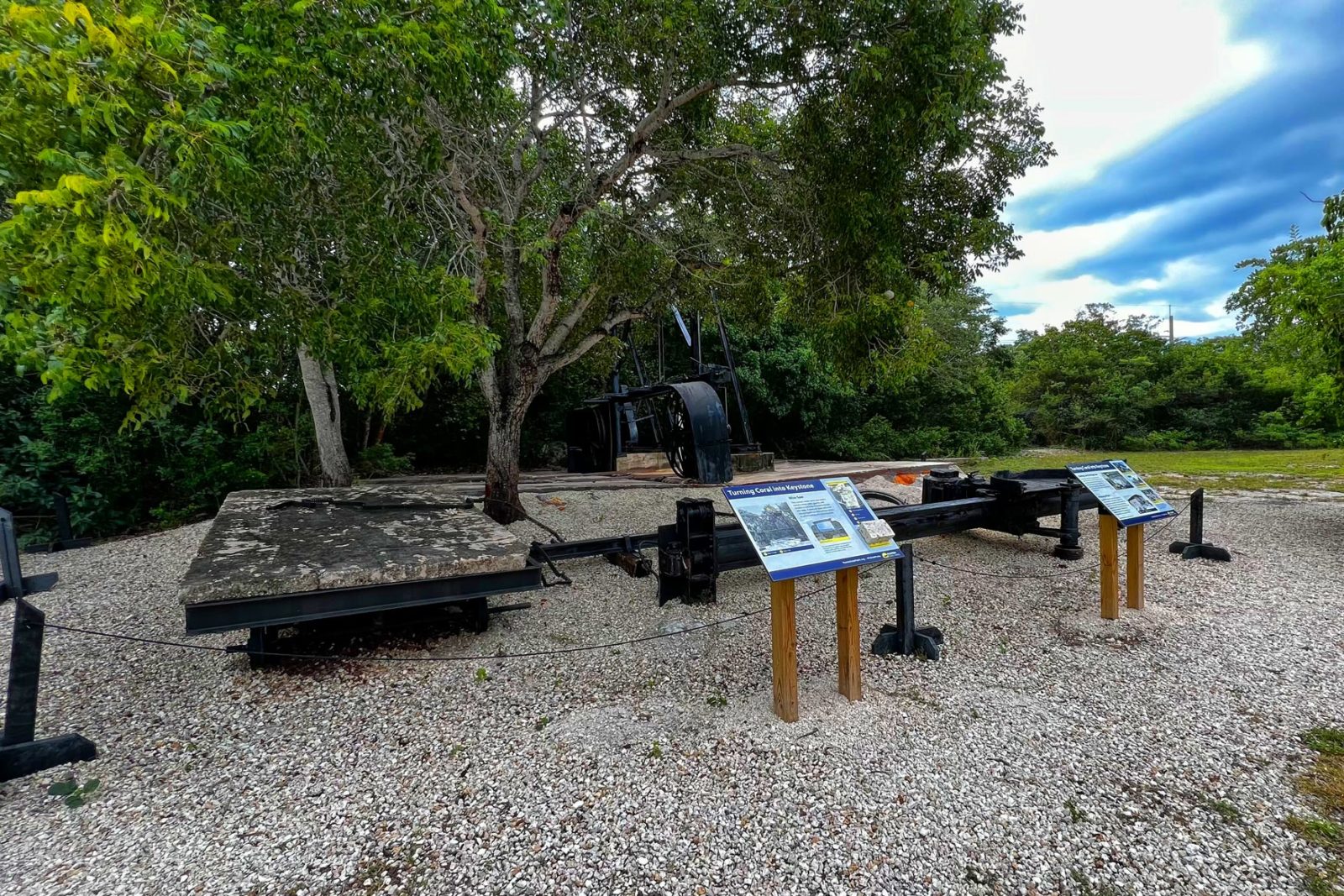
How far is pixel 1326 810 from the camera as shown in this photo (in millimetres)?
1940

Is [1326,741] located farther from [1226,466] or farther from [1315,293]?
[1226,466]

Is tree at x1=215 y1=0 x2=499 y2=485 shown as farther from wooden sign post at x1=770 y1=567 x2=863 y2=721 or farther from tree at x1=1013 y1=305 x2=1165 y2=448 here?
tree at x1=1013 y1=305 x2=1165 y2=448

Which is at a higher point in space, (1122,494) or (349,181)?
(349,181)

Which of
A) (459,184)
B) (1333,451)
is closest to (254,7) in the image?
(459,184)

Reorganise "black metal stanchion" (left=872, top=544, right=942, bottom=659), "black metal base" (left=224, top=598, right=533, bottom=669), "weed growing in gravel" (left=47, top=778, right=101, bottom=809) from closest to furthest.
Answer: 1. "weed growing in gravel" (left=47, top=778, right=101, bottom=809)
2. "black metal base" (left=224, top=598, right=533, bottom=669)
3. "black metal stanchion" (left=872, top=544, right=942, bottom=659)

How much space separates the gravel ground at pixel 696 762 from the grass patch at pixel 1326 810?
2.0 inches

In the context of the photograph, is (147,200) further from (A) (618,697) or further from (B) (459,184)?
(B) (459,184)

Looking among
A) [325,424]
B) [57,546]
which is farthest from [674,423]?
[57,546]

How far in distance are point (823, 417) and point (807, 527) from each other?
13516mm

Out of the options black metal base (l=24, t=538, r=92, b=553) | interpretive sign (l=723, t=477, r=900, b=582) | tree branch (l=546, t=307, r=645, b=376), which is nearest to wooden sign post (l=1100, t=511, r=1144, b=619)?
interpretive sign (l=723, t=477, r=900, b=582)

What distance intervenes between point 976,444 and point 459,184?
1559 centimetres

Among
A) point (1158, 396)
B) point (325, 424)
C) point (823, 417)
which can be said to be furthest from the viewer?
point (1158, 396)

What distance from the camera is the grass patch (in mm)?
1640

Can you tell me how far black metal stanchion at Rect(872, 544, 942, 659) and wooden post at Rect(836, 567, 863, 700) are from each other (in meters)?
0.56
